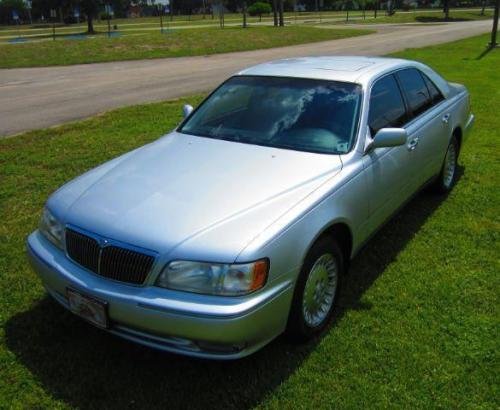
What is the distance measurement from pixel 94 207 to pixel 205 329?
1.03 m

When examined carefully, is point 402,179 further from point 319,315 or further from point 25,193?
point 25,193

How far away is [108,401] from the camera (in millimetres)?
2926

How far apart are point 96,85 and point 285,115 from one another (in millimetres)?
11912

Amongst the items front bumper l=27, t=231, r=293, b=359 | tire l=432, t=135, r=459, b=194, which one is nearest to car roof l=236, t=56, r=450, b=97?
tire l=432, t=135, r=459, b=194

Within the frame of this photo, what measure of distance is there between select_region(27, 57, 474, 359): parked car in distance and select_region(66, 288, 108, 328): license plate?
0.4 inches

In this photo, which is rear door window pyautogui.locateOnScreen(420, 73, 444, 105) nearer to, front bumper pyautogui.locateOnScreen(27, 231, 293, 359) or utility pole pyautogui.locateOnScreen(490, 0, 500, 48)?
Result: front bumper pyautogui.locateOnScreen(27, 231, 293, 359)

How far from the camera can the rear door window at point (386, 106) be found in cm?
410

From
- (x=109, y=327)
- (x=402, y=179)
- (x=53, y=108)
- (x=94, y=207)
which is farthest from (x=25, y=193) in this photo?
(x=53, y=108)

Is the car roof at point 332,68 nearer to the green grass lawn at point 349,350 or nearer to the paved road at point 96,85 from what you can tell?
the green grass lawn at point 349,350

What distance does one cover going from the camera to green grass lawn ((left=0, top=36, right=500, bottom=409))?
2961 millimetres

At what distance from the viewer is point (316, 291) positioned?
3346 mm

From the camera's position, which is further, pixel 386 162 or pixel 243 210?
pixel 386 162

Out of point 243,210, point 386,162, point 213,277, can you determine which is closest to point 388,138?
point 386,162

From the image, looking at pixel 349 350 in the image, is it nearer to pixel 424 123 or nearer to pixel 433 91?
pixel 424 123
